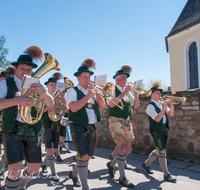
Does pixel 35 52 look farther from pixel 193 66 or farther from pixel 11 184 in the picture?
pixel 193 66

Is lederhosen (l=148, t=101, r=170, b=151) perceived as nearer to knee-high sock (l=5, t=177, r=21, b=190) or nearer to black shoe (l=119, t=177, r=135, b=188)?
black shoe (l=119, t=177, r=135, b=188)

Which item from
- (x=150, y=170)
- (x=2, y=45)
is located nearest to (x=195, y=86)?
(x=150, y=170)

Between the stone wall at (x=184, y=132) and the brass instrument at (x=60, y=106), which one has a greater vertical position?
the brass instrument at (x=60, y=106)

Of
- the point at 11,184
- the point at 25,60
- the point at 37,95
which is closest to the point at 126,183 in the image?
the point at 11,184

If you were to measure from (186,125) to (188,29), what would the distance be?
38.9 ft

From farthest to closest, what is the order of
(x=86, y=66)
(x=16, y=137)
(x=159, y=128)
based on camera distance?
(x=159, y=128) < (x=86, y=66) < (x=16, y=137)

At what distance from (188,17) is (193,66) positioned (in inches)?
157

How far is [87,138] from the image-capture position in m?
3.08

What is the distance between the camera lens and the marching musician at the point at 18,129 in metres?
2.29

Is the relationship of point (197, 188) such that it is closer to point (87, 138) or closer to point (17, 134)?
point (87, 138)

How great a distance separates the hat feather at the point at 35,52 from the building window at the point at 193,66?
14.2 metres

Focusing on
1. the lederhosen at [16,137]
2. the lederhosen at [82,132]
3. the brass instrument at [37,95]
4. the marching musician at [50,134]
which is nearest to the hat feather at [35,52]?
the brass instrument at [37,95]

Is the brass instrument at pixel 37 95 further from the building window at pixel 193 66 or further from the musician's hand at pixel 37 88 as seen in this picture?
the building window at pixel 193 66

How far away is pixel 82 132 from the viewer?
118 inches
